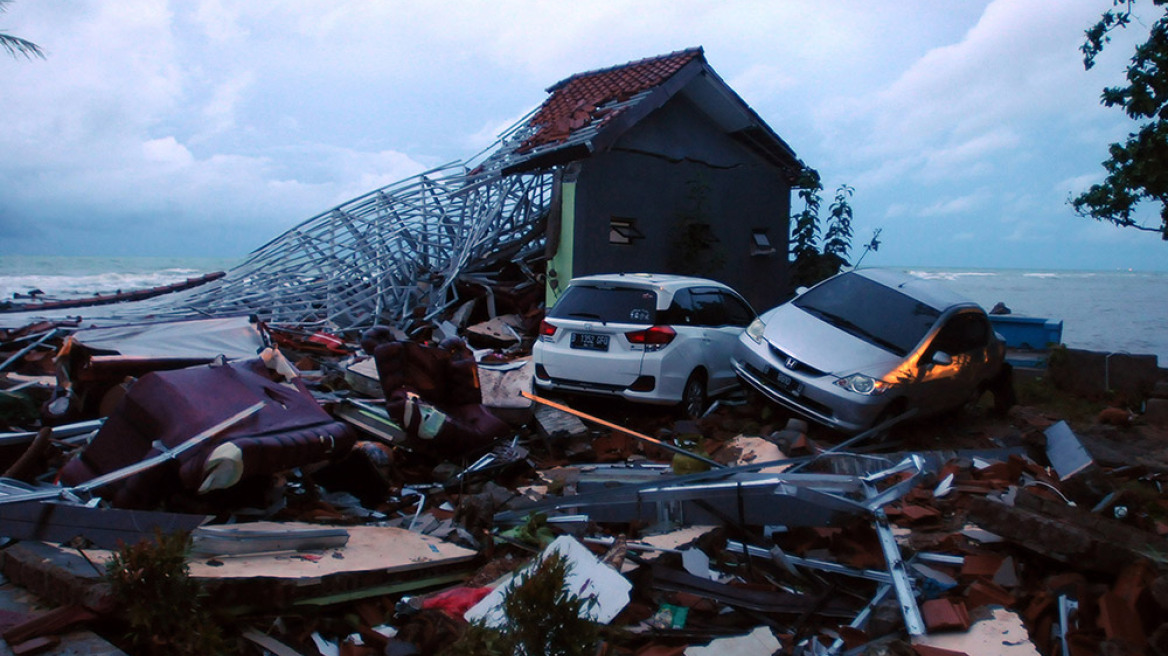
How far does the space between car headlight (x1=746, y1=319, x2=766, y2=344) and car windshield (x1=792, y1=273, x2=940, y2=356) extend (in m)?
0.63

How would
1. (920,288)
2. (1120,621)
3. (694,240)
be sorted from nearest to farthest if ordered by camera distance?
(1120,621) < (920,288) < (694,240)

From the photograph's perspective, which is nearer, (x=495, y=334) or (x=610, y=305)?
(x=610, y=305)

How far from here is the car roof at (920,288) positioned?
995 centimetres

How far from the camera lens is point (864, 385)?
8773 mm

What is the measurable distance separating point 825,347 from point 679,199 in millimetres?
→ 7735

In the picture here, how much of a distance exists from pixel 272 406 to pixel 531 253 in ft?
36.5

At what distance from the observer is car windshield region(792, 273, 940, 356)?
9.45 metres

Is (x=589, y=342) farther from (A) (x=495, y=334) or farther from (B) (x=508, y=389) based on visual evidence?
(A) (x=495, y=334)

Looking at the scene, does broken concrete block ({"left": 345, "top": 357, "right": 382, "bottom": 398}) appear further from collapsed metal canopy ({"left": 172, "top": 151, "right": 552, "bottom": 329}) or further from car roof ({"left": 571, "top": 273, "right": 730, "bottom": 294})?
collapsed metal canopy ({"left": 172, "top": 151, "right": 552, "bottom": 329})

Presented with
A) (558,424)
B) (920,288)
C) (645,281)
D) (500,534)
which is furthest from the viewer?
(920,288)

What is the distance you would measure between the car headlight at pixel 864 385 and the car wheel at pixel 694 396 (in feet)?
5.76

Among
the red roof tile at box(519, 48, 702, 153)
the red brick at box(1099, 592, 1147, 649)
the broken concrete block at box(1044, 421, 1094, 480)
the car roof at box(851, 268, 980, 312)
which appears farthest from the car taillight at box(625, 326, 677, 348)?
the red roof tile at box(519, 48, 702, 153)

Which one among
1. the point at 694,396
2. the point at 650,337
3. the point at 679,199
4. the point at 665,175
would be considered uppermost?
the point at 665,175

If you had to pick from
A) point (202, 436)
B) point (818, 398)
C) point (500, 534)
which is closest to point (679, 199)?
point (818, 398)
